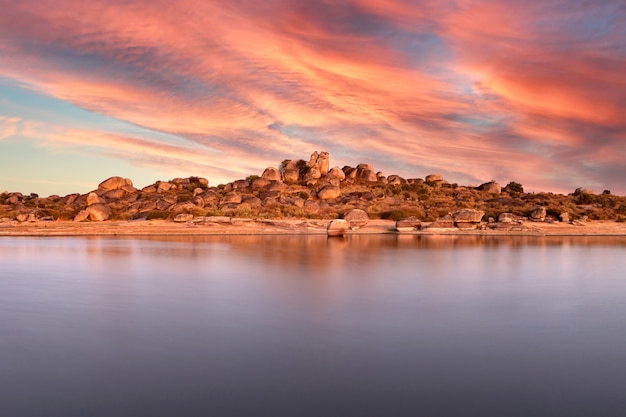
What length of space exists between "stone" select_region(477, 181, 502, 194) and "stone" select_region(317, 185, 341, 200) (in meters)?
27.4

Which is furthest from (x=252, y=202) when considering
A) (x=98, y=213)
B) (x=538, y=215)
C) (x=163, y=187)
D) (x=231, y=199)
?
(x=538, y=215)

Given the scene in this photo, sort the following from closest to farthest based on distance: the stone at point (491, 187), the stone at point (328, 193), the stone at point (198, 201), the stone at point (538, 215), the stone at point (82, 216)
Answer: the stone at point (538, 215)
the stone at point (82, 216)
the stone at point (198, 201)
the stone at point (328, 193)
the stone at point (491, 187)

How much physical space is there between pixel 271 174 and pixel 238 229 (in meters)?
33.7

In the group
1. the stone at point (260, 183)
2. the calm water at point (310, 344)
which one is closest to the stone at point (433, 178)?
the stone at point (260, 183)

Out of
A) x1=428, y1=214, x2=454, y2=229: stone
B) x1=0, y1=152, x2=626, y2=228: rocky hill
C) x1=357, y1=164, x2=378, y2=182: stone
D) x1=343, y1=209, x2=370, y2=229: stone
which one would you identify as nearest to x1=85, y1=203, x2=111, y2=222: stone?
x1=0, y1=152, x2=626, y2=228: rocky hill

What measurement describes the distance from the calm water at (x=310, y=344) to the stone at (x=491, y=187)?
6601 centimetres

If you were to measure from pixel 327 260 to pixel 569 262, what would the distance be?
1071 cm

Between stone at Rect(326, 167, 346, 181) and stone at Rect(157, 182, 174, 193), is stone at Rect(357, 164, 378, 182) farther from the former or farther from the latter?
stone at Rect(157, 182, 174, 193)

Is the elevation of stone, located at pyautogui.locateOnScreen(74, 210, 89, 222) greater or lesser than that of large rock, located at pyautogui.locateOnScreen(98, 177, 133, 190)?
lesser

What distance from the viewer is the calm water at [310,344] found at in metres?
5.62

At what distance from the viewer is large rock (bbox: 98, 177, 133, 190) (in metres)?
72.1

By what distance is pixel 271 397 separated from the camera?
18.7ft

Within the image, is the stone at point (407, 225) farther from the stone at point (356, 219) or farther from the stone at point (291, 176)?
the stone at point (291, 176)

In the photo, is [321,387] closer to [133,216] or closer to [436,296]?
[436,296]
